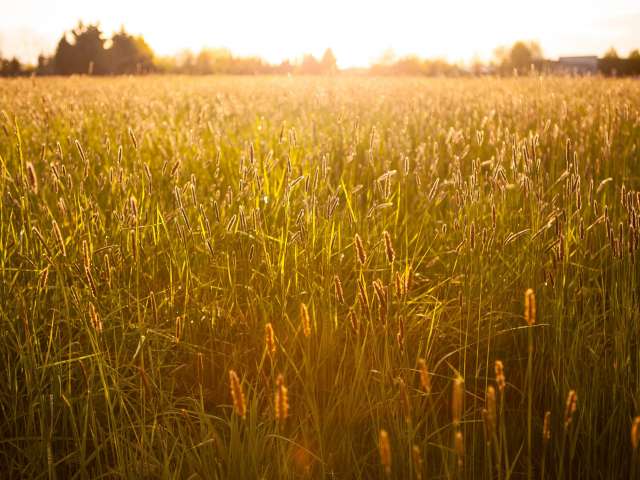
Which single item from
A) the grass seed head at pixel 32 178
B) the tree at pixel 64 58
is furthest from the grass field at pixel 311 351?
the tree at pixel 64 58

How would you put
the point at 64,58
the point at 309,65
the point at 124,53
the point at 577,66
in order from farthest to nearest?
the point at 309,65, the point at 124,53, the point at 64,58, the point at 577,66

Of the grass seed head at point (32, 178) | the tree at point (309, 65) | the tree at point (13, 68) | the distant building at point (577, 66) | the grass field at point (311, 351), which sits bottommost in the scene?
the grass field at point (311, 351)

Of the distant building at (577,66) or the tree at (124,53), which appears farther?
the tree at (124,53)

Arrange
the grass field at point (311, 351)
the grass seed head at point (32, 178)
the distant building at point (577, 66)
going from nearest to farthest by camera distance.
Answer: the grass field at point (311, 351) < the grass seed head at point (32, 178) < the distant building at point (577, 66)

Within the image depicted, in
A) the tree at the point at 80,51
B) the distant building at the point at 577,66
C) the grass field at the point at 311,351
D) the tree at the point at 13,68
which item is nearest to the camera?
the grass field at the point at 311,351

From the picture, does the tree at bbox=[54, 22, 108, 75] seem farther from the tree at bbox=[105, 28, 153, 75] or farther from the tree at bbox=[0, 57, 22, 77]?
the tree at bbox=[0, 57, 22, 77]

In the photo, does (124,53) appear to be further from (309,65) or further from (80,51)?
(309,65)

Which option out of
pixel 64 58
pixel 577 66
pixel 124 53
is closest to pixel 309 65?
pixel 124 53

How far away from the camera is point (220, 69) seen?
29906mm

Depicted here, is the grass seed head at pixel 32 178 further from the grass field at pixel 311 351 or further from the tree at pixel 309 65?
the tree at pixel 309 65

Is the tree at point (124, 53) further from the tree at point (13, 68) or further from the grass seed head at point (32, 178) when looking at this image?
the grass seed head at point (32, 178)

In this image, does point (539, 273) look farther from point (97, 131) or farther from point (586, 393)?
point (97, 131)

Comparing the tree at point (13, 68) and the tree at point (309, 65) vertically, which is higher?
the tree at point (309, 65)

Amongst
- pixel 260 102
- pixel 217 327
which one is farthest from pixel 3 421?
pixel 260 102
